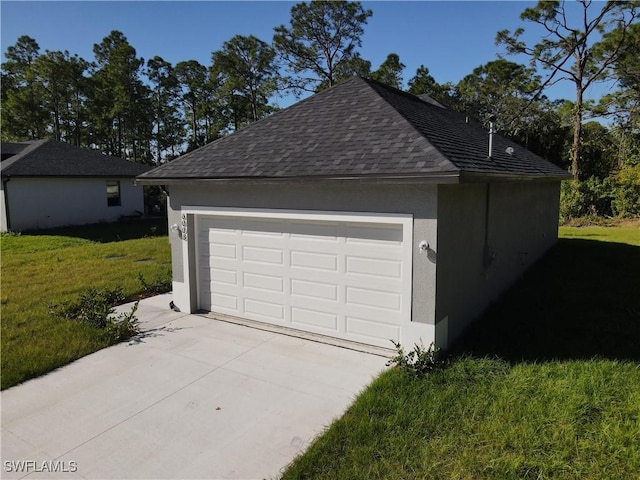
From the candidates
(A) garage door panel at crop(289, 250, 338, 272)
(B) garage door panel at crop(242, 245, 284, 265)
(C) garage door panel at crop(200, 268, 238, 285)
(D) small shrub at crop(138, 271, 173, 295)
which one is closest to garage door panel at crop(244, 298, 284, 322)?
(C) garage door panel at crop(200, 268, 238, 285)

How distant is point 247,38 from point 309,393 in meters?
35.9

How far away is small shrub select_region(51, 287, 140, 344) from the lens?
285 inches

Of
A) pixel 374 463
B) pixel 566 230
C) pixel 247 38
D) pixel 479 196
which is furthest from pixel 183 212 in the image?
pixel 247 38

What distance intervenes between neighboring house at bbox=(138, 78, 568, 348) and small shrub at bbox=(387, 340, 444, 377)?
8.5 inches

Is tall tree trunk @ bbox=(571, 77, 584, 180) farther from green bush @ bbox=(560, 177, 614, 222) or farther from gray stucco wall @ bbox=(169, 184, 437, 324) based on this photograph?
gray stucco wall @ bbox=(169, 184, 437, 324)

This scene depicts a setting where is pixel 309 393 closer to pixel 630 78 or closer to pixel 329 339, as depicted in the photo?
pixel 329 339

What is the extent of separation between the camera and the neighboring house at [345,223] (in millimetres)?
6047

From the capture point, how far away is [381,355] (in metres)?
6.51

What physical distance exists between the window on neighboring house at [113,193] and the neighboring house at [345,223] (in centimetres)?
1774

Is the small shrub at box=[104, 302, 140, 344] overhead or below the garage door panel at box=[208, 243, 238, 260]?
below

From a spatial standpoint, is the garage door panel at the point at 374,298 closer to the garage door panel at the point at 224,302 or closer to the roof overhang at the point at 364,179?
the roof overhang at the point at 364,179

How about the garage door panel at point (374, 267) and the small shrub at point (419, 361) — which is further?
the garage door panel at point (374, 267)

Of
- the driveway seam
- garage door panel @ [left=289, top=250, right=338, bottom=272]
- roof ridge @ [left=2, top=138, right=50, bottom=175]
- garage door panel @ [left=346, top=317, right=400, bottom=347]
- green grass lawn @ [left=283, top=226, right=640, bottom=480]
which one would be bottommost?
the driveway seam

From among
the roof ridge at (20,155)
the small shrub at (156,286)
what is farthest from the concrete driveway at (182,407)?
the roof ridge at (20,155)
